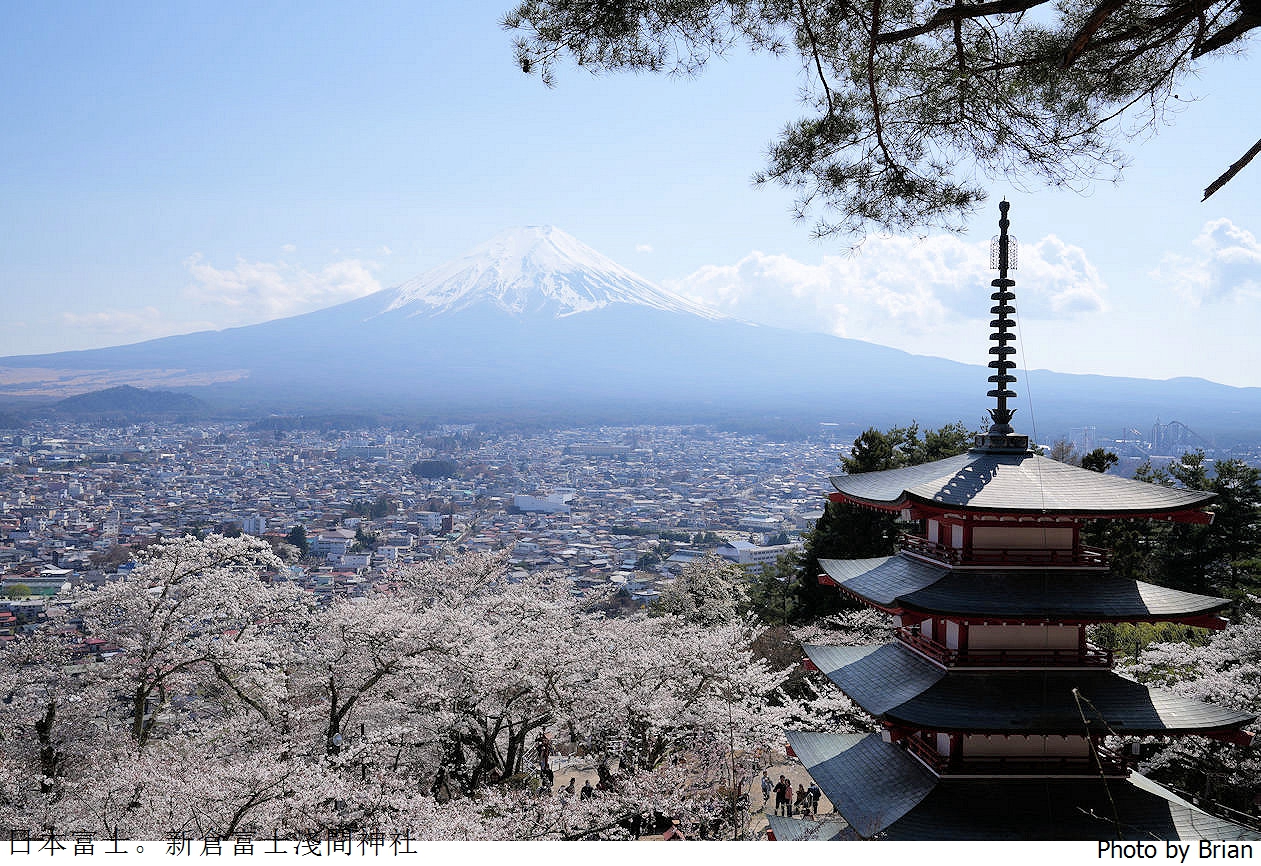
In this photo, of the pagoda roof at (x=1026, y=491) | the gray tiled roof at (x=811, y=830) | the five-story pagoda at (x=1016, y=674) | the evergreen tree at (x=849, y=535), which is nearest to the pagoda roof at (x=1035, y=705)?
the five-story pagoda at (x=1016, y=674)

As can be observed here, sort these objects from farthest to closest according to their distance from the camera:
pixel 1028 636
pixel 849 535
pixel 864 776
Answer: pixel 849 535
pixel 864 776
pixel 1028 636

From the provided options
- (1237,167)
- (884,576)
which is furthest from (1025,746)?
(1237,167)

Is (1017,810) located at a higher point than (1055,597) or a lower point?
lower

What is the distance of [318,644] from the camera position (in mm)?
11172

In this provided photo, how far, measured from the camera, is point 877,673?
727cm

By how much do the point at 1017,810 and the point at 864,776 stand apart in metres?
1.22

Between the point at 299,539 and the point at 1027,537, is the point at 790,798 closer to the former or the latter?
the point at 1027,537

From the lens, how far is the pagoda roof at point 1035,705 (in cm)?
606

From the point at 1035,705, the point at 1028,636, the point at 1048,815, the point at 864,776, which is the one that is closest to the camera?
the point at 1048,815

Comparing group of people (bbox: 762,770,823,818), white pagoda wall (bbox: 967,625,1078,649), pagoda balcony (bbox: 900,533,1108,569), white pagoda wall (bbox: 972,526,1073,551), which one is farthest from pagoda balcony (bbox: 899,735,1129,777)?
group of people (bbox: 762,770,823,818)

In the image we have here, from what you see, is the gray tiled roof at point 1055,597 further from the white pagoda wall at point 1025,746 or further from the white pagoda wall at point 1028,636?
the white pagoda wall at point 1025,746

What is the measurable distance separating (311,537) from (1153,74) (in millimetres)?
29178

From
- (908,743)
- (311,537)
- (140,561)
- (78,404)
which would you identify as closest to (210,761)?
Answer: (140,561)

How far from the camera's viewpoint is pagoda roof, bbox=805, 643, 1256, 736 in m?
6.06
